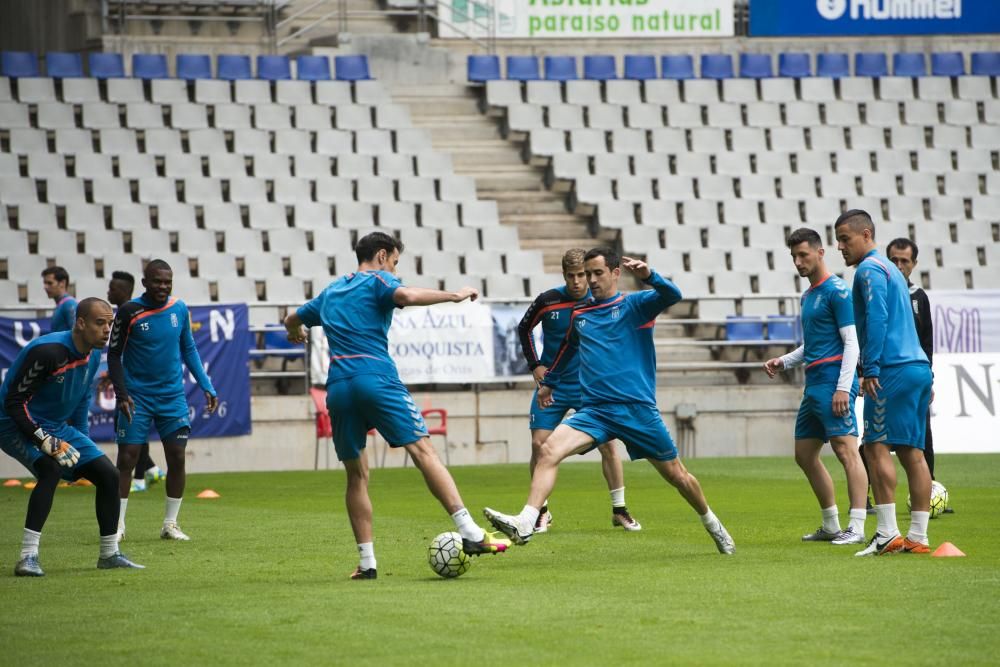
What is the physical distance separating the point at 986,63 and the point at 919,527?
2293 centimetres

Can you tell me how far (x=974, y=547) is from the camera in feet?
31.7

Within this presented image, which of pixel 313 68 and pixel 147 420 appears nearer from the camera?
pixel 147 420

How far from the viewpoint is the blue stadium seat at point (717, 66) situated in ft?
93.5

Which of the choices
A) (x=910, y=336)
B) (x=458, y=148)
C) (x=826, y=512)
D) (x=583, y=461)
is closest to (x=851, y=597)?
(x=910, y=336)

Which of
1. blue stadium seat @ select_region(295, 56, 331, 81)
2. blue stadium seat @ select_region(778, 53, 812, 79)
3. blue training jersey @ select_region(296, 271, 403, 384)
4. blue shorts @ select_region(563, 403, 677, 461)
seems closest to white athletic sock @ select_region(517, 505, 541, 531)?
blue shorts @ select_region(563, 403, 677, 461)

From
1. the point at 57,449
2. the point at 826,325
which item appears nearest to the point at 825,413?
the point at 826,325

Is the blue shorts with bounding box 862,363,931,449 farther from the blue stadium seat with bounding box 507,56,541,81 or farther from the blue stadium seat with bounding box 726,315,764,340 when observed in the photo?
the blue stadium seat with bounding box 507,56,541,81

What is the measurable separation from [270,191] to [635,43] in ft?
28.9

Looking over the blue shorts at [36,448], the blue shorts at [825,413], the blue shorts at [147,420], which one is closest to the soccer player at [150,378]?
the blue shorts at [147,420]

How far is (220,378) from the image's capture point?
20.8 metres

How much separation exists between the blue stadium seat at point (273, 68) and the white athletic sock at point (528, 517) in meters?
19.2

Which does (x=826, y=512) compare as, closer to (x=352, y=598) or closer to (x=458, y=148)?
(x=352, y=598)

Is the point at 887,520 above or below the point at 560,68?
below

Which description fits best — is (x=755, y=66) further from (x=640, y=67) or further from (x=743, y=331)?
(x=743, y=331)
